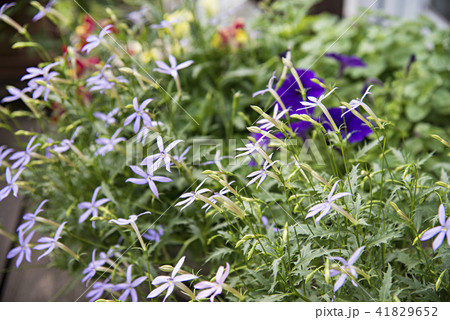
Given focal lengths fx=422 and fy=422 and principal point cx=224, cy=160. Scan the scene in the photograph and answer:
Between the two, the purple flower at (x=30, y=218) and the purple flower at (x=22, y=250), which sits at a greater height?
the purple flower at (x=30, y=218)

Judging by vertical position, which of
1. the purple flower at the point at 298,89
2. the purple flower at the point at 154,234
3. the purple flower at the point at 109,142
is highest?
the purple flower at the point at 298,89

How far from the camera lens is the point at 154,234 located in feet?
2.78

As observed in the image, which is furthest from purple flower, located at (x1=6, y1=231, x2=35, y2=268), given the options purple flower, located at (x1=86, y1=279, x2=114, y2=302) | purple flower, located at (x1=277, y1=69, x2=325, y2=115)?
purple flower, located at (x1=277, y1=69, x2=325, y2=115)

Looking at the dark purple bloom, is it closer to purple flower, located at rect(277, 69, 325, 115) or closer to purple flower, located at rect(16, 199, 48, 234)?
A: purple flower, located at rect(277, 69, 325, 115)

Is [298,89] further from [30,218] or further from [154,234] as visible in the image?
[30,218]

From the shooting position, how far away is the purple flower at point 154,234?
2.76 ft

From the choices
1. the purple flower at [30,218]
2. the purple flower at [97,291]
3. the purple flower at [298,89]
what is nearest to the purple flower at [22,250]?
the purple flower at [30,218]

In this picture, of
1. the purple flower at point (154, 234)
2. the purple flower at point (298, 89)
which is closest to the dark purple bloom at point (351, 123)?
the purple flower at point (298, 89)

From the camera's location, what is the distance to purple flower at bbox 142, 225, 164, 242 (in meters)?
0.84

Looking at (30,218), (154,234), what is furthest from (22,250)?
(154,234)

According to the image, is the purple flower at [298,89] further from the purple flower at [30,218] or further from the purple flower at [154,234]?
the purple flower at [30,218]
